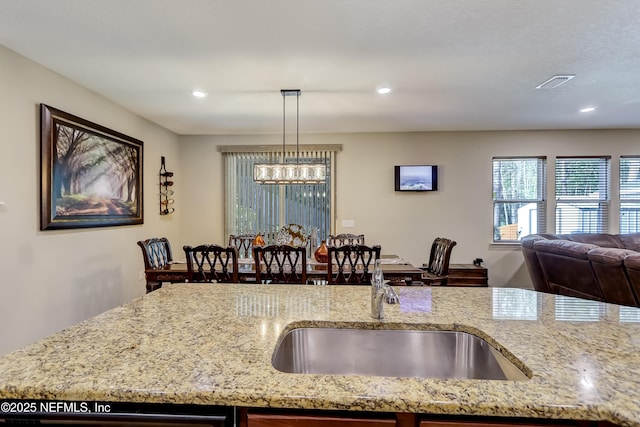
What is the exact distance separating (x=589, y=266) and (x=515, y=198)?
1954 mm

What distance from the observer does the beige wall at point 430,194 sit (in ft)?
16.3

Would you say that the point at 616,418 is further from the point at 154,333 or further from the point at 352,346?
the point at 154,333

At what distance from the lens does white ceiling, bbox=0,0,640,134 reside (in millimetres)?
1965

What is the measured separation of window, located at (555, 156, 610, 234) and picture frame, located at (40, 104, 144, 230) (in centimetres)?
603

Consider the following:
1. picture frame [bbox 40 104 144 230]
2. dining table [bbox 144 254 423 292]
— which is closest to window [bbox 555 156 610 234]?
dining table [bbox 144 254 423 292]

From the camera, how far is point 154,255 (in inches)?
129

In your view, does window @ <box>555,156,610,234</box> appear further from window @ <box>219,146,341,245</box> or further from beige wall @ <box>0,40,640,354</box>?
window @ <box>219,146,341,245</box>

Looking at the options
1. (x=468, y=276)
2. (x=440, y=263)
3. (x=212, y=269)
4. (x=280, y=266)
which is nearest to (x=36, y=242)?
(x=212, y=269)

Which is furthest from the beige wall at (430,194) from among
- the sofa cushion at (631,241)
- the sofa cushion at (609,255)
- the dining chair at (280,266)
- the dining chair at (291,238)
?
the dining chair at (280,266)

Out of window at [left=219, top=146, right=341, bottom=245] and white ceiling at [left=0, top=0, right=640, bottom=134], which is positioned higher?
white ceiling at [left=0, top=0, right=640, bottom=134]

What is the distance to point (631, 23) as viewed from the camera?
2.08 m

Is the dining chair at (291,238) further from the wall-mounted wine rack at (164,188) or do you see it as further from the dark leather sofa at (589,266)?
the dark leather sofa at (589,266)

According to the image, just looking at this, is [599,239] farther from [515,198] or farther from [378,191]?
[378,191]

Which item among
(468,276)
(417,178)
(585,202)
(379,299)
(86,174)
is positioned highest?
(417,178)
